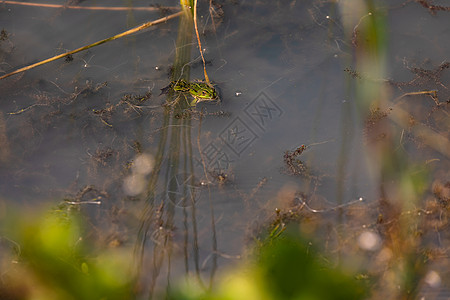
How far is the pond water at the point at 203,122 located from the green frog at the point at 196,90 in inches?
3.0

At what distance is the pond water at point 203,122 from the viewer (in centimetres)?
279

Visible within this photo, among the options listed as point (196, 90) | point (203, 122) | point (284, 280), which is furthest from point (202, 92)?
point (284, 280)

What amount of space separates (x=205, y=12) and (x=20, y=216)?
2304 millimetres

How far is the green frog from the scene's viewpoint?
10.2 ft

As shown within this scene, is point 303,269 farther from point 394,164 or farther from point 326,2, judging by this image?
point 326,2

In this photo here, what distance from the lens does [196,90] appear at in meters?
3.12

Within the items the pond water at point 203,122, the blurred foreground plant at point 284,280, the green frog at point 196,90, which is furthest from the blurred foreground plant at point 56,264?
the green frog at point 196,90

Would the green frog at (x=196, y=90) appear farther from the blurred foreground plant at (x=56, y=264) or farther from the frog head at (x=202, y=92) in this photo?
the blurred foreground plant at (x=56, y=264)

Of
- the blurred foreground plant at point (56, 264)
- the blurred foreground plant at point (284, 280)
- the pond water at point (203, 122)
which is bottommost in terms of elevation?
the blurred foreground plant at point (284, 280)

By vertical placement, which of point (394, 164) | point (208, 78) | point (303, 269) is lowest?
point (303, 269)

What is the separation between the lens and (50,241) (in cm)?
273

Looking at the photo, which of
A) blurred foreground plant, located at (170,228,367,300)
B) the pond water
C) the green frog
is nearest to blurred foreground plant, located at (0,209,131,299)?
the pond water

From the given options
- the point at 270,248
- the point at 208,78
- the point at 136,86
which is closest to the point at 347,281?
the point at 270,248

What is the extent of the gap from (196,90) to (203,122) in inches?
10.3
